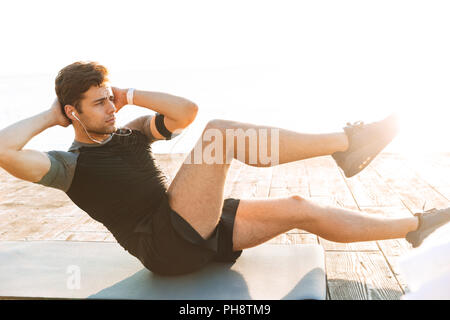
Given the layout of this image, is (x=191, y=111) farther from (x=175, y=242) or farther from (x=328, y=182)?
(x=328, y=182)

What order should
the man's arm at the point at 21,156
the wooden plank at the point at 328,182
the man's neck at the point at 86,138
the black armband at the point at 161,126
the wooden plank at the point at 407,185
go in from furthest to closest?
the wooden plank at the point at 328,182 → the wooden plank at the point at 407,185 → the black armband at the point at 161,126 → the man's neck at the point at 86,138 → the man's arm at the point at 21,156

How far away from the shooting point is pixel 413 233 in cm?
185

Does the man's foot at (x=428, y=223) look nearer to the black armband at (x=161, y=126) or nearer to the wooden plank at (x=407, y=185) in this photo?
the wooden plank at (x=407, y=185)

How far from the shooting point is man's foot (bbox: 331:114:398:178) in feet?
5.77

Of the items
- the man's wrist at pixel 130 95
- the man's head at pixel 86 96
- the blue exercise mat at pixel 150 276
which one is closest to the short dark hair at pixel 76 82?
the man's head at pixel 86 96

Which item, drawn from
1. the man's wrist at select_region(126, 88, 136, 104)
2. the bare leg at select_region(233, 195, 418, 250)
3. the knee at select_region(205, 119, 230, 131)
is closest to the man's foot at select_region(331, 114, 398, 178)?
the bare leg at select_region(233, 195, 418, 250)

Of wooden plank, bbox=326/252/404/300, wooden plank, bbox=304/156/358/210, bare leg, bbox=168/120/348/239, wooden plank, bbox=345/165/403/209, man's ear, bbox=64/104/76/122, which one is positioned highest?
man's ear, bbox=64/104/76/122

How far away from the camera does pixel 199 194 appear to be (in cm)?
173

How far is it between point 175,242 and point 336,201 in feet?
5.30

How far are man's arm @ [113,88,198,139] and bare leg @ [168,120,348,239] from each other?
24 centimetres

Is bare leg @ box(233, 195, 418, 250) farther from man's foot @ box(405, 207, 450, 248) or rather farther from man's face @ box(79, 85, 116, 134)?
man's face @ box(79, 85, 116, 134)

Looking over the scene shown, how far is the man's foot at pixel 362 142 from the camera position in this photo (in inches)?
69.2

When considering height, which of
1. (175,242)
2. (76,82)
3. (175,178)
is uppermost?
(76,82)

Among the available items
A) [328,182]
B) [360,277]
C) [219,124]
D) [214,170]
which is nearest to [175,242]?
[214,170]
